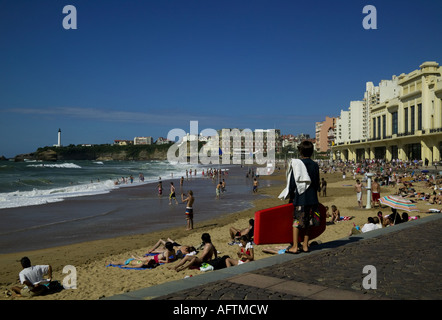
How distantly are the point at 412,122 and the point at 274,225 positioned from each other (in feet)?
170

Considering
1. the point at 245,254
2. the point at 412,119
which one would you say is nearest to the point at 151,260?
the point at 245,254

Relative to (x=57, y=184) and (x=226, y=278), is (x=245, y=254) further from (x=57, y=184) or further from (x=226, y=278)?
(x=57, y=184)

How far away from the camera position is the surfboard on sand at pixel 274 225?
523 cm

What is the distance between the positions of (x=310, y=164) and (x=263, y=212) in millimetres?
987

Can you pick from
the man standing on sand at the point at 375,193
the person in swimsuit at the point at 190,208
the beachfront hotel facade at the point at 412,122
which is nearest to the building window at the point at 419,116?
the beachfront hotel facade at the point at 412,122

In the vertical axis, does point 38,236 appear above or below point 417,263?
below

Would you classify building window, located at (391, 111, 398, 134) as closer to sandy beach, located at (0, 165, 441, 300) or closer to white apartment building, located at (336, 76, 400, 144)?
white apartment building, located at (336, 76, 400, 144)

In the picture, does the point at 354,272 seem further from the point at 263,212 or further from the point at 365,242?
the point at 365,242

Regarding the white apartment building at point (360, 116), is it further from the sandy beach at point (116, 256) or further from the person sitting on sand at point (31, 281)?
the person sitting on sand at point (31, 281)

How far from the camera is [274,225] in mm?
5328

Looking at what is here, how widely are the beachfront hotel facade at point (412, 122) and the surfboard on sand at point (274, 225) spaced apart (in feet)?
139

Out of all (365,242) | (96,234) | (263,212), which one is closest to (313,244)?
(365,242)

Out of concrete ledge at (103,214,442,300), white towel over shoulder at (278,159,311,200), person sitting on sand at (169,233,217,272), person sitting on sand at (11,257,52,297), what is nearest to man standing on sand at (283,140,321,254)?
white towel over shoulder at (278,159,311,200)
